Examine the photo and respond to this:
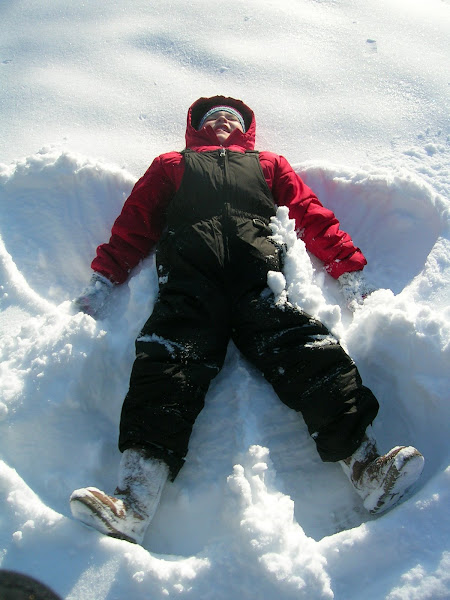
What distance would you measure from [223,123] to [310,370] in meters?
1.33

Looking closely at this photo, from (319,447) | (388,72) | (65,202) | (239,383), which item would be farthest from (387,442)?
(388,72)

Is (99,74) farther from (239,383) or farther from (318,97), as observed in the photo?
(239,383)

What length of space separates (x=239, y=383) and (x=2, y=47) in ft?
8.62

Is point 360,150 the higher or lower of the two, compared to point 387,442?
higher

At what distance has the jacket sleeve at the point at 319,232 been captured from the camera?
194 cm

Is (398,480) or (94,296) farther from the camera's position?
(94,296)

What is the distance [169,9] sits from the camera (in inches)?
123

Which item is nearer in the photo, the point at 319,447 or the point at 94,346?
the point at 319,447

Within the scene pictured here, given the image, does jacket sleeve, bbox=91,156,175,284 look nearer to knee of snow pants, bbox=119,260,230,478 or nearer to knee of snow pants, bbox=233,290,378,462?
knee of snow pants, bbox=119,260,230,478

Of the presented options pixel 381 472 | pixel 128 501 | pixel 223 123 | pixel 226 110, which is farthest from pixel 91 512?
pixel 226 110

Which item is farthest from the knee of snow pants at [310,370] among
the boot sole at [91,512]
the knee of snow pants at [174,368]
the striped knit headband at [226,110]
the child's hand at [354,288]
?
the striped knit headband at [226,110]

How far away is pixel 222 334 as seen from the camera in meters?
1.69

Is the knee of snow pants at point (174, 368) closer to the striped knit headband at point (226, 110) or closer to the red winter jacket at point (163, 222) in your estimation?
the red winter jacket at point (163, 222)

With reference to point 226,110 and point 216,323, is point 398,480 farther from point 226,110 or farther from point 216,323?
point 226,110
